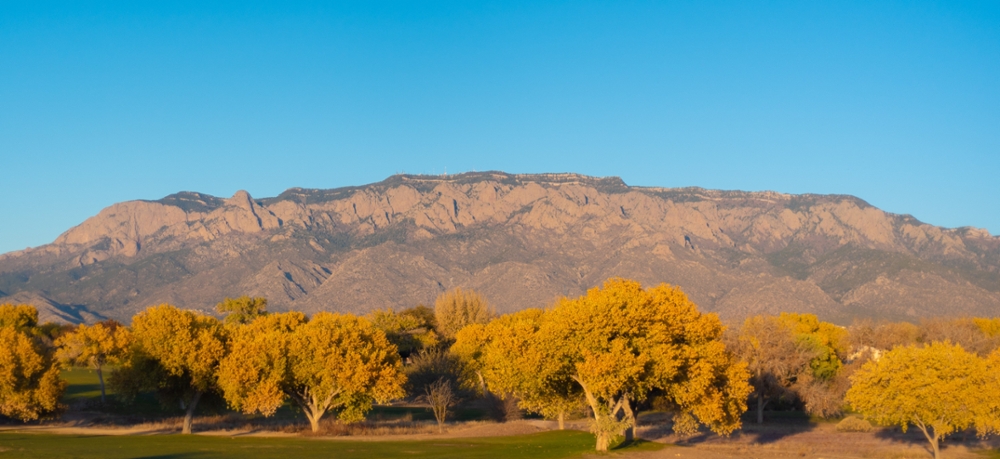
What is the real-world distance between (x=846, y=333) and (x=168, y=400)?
3712 inches

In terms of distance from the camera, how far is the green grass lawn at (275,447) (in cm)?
4409

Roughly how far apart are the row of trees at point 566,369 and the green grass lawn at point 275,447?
2.46m

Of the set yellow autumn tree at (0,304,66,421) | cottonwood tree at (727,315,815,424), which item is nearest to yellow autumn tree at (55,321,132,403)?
yellow autumn tree at (0,304,66,421)

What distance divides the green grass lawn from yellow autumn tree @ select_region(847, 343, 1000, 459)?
1359 cm

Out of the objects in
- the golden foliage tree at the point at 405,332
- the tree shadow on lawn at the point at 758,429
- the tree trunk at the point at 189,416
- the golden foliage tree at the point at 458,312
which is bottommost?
the tree shadow on lawn at the point at 758,429

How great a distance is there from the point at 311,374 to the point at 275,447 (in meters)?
10.6

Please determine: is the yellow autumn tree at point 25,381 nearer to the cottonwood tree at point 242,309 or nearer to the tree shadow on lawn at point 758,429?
the tree shadow on lawn at point 758,429

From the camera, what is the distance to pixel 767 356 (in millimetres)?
77312

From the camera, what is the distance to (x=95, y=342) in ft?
262

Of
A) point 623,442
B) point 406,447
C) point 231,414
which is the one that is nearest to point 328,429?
point 406,447

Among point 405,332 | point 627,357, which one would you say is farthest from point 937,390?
point 405,332

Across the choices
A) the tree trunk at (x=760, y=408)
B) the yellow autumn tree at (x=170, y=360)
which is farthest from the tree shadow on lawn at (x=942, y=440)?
the yellow autumn tree at (x=170, y=360)

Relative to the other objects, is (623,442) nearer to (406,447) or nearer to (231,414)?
(406,447)

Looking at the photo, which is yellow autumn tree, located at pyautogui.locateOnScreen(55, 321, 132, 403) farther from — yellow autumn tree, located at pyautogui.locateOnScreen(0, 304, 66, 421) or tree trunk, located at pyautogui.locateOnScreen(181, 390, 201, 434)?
tree trunk, located at pyautogui.locateOnScreen(181, 390, 201, 434)
